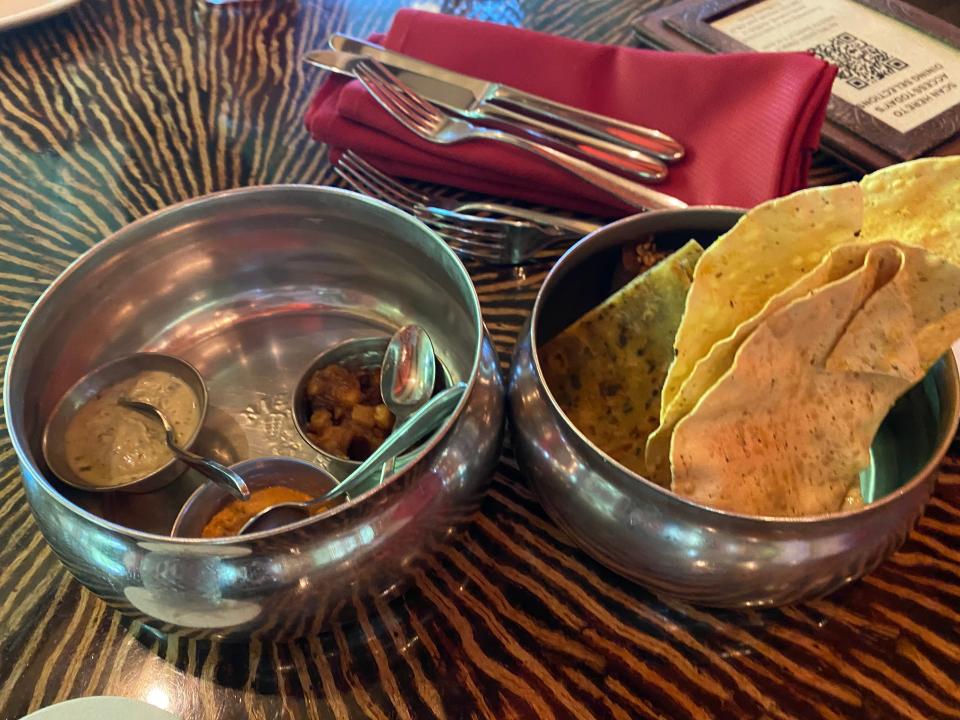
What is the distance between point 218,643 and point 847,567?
1.27ft

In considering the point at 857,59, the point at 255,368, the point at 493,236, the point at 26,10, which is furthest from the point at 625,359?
the point at 26,10

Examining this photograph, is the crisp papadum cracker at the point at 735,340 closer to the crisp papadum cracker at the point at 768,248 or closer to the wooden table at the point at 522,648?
the crisp papadum cracker at the point at 768,248

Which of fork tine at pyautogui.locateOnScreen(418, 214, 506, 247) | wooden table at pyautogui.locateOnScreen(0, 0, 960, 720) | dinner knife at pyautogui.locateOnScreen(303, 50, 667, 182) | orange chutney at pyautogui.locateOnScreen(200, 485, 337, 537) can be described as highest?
dinner knife at pyautogui.locateOnScreen(303, 50, 667, 182)

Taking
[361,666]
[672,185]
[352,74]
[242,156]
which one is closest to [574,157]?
[672,185]

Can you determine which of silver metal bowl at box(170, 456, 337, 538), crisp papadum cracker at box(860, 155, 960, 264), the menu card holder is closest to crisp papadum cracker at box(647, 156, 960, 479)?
crisp papadum cracker at box(860, 155, 960, 264)

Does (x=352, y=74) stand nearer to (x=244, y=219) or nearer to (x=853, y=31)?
(x=244, y=219)

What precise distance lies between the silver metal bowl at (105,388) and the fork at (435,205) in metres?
0.27

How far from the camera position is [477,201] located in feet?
2.47

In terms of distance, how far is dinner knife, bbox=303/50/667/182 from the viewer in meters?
0.70

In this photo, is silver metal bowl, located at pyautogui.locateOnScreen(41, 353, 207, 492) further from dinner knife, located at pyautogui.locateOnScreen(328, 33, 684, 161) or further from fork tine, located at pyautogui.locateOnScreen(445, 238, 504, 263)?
dinner knife, located at pyautogui.locateOnScreen(328, 33, 684, 161)

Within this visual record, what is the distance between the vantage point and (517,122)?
73 centimetres

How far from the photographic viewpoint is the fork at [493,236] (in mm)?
677

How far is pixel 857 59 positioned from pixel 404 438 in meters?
0.75

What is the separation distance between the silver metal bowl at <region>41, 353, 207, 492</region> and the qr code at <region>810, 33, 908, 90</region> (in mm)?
779
